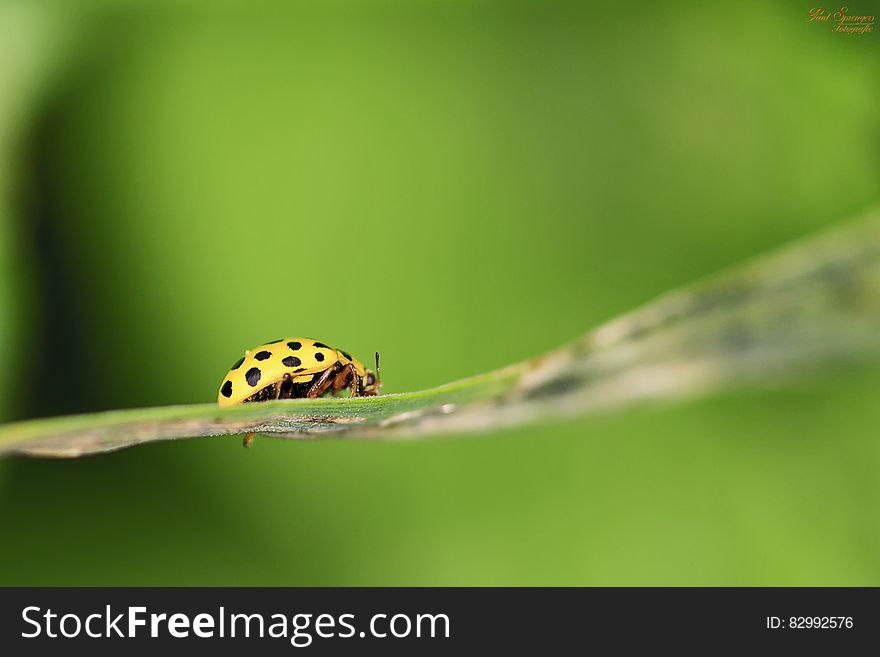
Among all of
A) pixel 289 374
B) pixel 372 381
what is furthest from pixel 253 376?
pixel 372 381

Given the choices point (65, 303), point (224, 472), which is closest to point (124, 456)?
point (224, 472)

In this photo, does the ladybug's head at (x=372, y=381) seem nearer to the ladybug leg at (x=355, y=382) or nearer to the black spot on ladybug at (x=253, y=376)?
the ladybug leg at (x=355, y=382)

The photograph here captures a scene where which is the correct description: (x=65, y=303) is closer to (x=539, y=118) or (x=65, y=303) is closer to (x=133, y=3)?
(x=133, y=3)

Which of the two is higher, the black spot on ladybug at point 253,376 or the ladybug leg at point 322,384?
the ladybug leg at point 322,384

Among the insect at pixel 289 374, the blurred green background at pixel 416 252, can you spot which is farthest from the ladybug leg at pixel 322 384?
the blurred green background at pixel 416 252

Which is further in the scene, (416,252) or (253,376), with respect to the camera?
(416,252)

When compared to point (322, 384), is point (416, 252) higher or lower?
higher

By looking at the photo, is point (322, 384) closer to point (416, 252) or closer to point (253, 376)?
point (253, 376)

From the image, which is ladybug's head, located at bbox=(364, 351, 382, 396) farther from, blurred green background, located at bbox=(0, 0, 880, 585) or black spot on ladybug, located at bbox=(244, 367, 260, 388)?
black spot on ladybug, located at bbox=(244, 367, 260, 388)
